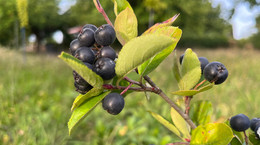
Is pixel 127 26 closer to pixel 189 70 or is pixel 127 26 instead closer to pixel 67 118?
pixel 189 70

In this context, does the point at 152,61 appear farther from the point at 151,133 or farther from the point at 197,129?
the point at 151,133

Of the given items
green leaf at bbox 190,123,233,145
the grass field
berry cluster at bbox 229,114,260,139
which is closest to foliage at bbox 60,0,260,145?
green leaf at bbox 190,123,233,145

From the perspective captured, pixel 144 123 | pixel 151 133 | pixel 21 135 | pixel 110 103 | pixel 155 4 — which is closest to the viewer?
pixel 110 103

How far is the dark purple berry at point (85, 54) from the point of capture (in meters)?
0.46

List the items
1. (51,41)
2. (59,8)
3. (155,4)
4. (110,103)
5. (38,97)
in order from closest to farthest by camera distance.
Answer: (110,103)
(38,97)
(155,4)
(59,8)
(51,41)

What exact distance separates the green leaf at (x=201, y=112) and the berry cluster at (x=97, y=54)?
381mm

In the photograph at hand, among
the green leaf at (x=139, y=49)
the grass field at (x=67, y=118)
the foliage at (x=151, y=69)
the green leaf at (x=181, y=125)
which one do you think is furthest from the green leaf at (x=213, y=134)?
the grass field at (x=67, y=118)

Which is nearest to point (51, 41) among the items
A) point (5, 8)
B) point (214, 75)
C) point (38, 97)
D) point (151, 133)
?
point (5, 8)

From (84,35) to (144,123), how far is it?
2.21 meters

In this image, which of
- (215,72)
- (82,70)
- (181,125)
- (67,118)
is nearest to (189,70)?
(215,72)

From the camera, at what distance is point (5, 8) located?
17188mm

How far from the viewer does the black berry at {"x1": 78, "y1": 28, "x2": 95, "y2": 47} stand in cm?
49

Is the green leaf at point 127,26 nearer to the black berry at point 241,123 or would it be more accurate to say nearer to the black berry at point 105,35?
the black berry at point 105,35

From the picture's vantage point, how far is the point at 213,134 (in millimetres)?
495
